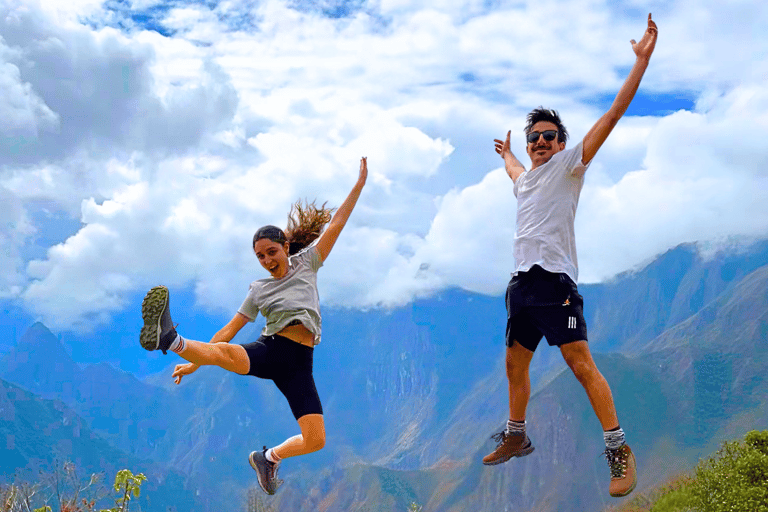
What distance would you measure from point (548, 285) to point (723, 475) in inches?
912

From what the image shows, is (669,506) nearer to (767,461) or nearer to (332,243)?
(767,461)

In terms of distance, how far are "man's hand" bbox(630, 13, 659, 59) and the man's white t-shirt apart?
40.9 inches

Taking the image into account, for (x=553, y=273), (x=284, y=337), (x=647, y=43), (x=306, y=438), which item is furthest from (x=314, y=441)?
(x=647, y=43)

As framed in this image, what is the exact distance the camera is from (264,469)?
8938mm

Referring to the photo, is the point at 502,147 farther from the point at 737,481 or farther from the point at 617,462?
the point at 737,481

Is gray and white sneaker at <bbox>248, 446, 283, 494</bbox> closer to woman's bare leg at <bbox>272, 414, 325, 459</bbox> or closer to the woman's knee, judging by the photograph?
woman's bare leg at <bbox>272, 414, 325, 459</bbox>

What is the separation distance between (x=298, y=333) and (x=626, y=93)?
4.29m

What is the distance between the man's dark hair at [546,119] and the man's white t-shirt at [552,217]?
48 cm

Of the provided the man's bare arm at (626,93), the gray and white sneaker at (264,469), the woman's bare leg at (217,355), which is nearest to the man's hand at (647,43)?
the man's bare arm at (626,93)

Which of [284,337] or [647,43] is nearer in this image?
[647,43]

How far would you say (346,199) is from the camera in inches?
381

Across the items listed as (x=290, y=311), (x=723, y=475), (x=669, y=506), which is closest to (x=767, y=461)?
(x=723, y=475)

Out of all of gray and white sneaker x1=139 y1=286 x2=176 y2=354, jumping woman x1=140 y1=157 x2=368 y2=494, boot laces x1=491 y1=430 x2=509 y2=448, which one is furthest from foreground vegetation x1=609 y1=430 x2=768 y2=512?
gray and white sneaker x1=139 y1=286 x2=176 y2=354

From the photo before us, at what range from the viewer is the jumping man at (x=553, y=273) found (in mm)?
7461
